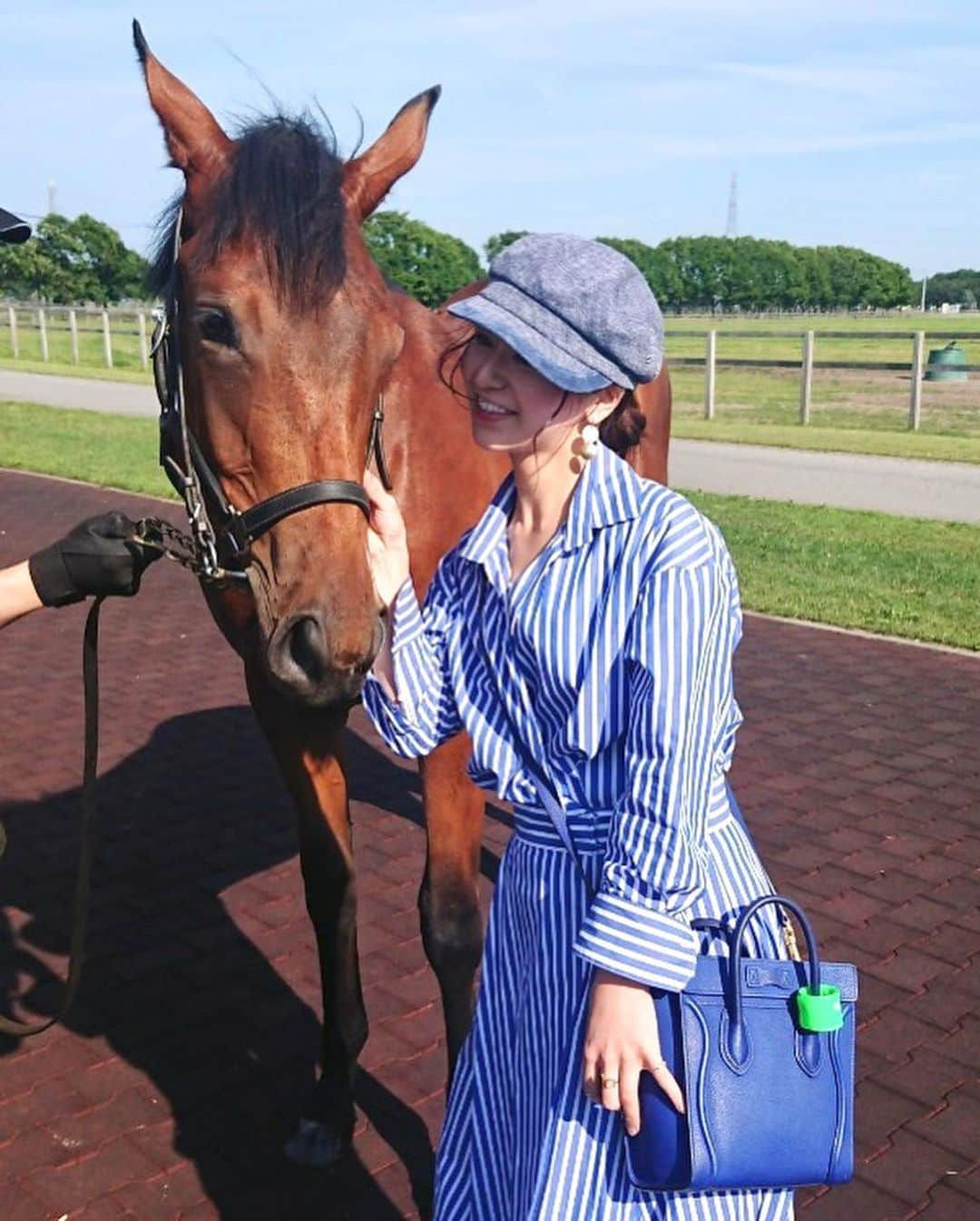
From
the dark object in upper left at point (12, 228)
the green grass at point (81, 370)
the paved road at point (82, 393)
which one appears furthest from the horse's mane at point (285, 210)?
the green grass at point (81, 370)

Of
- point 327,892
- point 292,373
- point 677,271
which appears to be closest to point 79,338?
point 327,892

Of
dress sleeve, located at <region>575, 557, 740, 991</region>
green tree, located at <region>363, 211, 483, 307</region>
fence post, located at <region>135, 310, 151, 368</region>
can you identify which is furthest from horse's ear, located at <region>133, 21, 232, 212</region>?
fence post, located at <region>135, 310, 151, 368</region>

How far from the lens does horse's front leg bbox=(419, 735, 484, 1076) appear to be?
10.7 ft

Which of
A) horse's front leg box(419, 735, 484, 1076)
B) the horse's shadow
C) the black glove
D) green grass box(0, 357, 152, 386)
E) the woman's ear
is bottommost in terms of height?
the horse's shadow

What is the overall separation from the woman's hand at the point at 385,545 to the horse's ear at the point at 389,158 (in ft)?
2.77

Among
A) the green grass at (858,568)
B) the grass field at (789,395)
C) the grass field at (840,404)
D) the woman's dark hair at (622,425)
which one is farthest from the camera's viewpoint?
the grass field at (840,404)

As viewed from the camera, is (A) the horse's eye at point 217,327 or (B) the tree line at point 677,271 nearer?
(A) the horse's eye at point 217,327

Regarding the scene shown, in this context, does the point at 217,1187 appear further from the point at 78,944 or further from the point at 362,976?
the point at 362,976

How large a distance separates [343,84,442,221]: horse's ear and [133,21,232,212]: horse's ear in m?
0.30

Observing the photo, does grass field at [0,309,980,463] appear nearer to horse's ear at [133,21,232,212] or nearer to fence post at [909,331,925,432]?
fence post at [909,331,925,432]

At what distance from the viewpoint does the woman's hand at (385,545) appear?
235 centimetres

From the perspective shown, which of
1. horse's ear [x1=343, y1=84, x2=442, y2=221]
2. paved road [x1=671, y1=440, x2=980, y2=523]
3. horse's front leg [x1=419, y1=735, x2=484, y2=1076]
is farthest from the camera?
paved road [x1=671, y1=440, x2=980, y2=523]

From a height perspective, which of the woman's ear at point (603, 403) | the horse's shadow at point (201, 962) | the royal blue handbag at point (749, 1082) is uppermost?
the woman's ear at point (603, 403)

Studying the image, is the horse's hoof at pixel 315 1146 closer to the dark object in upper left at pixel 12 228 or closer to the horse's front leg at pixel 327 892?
the horse's front leg at pixel 327 892
